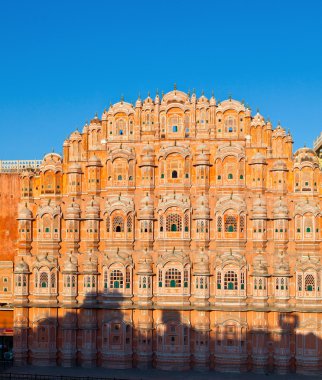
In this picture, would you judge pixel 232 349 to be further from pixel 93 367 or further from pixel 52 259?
pixel 52 259

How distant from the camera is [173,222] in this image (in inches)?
1826

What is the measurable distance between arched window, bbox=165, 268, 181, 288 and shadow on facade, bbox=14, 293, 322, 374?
211 cm

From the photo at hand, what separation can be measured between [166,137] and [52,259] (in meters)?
14.4

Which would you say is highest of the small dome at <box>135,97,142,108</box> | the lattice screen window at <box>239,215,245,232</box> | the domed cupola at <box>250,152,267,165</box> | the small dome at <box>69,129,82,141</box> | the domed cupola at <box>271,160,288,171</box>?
the small dome at <box>135,97,142,108</box>

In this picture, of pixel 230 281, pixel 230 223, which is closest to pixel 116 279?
pixel 230 281

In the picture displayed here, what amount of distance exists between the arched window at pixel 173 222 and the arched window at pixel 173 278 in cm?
341

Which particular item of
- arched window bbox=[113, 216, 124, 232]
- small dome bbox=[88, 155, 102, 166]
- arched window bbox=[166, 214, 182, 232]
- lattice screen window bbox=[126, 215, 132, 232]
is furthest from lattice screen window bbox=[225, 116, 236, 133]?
arched window bbox=[113, 216, 124, 232]

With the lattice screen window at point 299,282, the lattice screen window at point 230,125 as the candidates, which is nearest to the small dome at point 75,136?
the lattice screen window at point 230,125

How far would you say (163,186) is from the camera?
4672cm

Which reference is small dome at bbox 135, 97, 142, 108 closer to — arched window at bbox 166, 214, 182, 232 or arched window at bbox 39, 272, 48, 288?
arched window at bbox 166, 214, 182, 232

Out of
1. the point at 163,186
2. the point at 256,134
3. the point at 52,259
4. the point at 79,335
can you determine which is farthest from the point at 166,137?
the point at 79,335

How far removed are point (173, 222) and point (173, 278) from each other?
4.66 metres

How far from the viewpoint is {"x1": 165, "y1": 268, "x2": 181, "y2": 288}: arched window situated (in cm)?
4566

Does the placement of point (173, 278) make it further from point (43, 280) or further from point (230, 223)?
point (43, 280)
